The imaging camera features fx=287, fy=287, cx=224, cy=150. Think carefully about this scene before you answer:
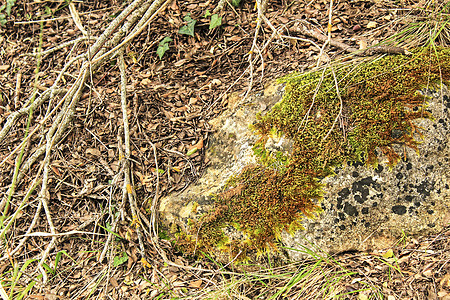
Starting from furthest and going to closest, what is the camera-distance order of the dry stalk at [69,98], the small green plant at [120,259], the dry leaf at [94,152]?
the dry leaf at [94,152]
the dry stalk at [69,98]
the small green plant at [120,259]

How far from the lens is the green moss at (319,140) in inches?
83.9

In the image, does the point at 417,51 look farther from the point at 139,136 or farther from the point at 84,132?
the point at 84,132

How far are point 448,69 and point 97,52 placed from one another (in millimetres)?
3215

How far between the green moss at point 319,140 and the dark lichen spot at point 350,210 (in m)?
0.20

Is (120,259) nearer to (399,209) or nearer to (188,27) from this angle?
(399,209)

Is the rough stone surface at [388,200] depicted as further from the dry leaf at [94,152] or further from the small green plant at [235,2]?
the small green plant at [235,2]

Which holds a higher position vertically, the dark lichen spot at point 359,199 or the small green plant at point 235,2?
the small green plant at point 235,2

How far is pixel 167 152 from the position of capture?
286 cm

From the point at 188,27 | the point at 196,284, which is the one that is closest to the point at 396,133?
the point at 196,284

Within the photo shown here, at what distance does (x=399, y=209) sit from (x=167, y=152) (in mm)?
2044

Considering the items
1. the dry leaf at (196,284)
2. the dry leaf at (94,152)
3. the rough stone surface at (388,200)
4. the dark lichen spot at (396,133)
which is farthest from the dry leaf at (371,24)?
the dry leaf at (94,152)

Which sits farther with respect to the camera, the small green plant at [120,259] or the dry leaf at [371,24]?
the dry leaf at [371,24]

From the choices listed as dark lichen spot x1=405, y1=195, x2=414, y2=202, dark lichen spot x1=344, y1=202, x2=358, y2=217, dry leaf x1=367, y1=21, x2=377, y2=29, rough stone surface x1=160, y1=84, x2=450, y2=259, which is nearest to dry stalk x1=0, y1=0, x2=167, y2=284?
rough stone surface x1=160, y1=84, x2=450, y2=259

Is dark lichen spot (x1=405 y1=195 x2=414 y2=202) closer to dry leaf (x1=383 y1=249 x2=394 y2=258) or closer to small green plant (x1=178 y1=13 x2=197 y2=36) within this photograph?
dry leaf (x1=383 y1=249 x2=394 y2=258)
